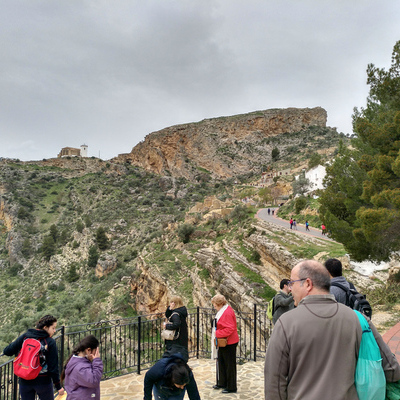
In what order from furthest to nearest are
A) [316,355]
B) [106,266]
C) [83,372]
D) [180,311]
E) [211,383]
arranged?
1. [106,266]
2. [211,383]
3. [180,311]
4. [83,372]
5. [316,355]

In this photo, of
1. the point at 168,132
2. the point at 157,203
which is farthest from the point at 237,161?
the point at 157,203

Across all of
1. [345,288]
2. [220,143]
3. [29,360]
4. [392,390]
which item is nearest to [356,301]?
[345,288]

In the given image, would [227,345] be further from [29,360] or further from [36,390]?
[29,360]

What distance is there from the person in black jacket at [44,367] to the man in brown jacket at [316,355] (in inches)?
109

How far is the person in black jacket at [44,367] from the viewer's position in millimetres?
3285

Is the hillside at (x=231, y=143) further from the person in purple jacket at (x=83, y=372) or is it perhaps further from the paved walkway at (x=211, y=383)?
the person in purple jacket at (x=83, y=372)

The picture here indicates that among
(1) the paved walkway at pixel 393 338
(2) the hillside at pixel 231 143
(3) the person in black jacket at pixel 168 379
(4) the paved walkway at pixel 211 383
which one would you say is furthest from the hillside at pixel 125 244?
(3) the person in black jacket at pixel 168 379

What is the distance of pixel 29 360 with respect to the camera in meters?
3.15

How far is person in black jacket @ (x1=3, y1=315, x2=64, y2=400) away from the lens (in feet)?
10.8

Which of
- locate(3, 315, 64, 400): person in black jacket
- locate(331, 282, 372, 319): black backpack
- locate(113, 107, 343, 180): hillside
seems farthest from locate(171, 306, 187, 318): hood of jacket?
locate(113, 107, 343, 180): hillside

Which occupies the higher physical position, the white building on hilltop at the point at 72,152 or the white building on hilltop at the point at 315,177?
the white building on hilltop at the point at 72,152

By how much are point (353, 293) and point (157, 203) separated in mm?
46942

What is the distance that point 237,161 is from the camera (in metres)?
69.1

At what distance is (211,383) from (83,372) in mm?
3276
